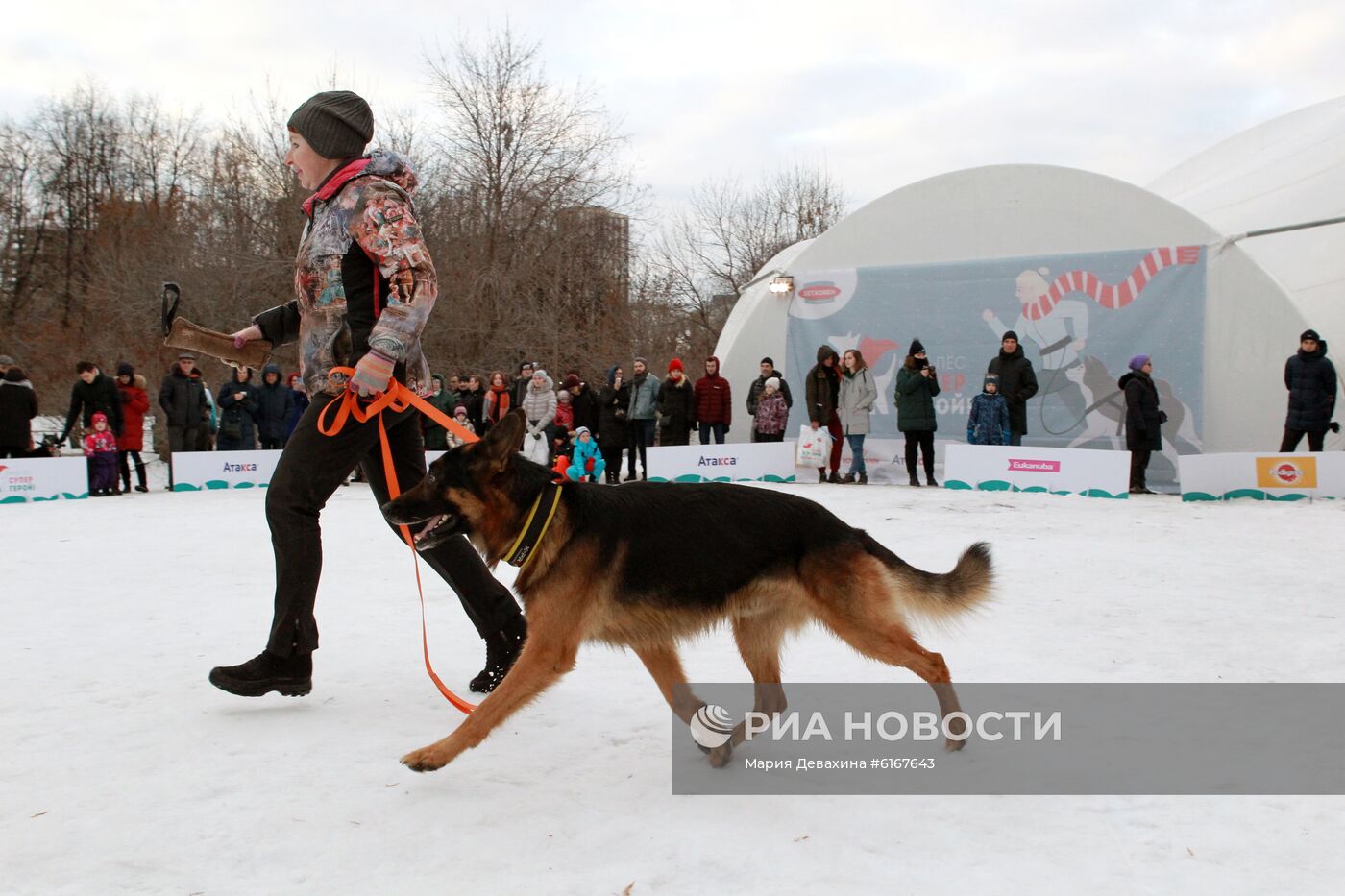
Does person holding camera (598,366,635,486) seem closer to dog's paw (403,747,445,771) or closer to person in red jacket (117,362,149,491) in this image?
person in red jacket (117,362,149,491)

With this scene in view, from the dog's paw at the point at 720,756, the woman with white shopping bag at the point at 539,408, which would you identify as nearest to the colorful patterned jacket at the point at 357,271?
the dog's paw at the point at 720,756

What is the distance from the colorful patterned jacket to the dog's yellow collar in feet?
2.66

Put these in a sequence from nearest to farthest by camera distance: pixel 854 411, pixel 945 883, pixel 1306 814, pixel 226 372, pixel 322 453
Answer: pixel 945 883 < pixel 1306 814 < pixel 322 453 < pixel 854 411 < pixel 226 372

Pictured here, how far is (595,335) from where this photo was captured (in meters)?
28.4

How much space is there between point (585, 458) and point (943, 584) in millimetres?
10434

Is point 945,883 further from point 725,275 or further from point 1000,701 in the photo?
point 725,275

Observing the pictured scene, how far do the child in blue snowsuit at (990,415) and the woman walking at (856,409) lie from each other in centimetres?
146

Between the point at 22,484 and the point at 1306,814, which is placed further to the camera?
the point at 22,484

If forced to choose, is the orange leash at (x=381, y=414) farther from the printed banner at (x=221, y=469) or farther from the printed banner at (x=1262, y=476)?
the printed banner at (x=221, y=469)

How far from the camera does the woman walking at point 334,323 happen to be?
361 cm

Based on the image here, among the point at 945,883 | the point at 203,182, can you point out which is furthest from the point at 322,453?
the point at 203,182

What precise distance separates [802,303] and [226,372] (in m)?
14.7

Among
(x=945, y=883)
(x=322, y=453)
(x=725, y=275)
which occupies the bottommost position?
(x=945, y=883)

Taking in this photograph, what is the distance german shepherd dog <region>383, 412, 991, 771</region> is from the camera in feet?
10.5
